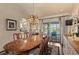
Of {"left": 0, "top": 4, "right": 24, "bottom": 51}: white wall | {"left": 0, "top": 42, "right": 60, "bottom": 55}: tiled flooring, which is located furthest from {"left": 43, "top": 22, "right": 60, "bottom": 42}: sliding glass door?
{"left": 0, "top": 4, "right": 24, "bottom": 51}: white wall

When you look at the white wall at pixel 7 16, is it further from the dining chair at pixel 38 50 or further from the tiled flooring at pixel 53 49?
the dining chair at pixel 38 50

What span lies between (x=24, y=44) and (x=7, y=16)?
49 centimetres

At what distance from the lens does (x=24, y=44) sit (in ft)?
5.63

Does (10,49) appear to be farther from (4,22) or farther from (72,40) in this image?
(72,40)

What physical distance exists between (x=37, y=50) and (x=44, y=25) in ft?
1.31

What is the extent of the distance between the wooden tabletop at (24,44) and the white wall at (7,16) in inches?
3.5

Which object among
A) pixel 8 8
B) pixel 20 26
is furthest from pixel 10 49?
pixel 8 8

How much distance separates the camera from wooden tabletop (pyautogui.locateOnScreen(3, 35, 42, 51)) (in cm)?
170

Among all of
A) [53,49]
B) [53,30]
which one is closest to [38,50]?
[53,49]

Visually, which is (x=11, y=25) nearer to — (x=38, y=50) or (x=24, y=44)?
(x=24, y=44)

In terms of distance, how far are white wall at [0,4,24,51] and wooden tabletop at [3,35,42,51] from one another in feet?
0.29

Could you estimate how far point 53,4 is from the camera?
5.65ft

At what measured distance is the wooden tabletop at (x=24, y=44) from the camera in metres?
1.70
